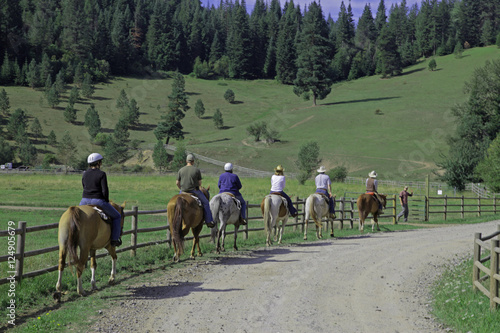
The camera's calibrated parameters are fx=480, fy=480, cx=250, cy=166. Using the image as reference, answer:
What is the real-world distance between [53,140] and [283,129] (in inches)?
1930

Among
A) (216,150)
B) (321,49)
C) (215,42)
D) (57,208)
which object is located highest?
(215,42)

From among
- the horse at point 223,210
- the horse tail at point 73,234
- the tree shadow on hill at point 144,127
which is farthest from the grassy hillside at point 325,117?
the horse tail at point 73,234

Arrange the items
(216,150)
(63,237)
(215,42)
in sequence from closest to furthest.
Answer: (63,237), (216,150), (215,42)

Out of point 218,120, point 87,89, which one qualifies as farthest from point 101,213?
point 87,89

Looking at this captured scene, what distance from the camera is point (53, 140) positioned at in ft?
331

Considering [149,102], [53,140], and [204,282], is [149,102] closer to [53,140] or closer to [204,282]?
[53,140]

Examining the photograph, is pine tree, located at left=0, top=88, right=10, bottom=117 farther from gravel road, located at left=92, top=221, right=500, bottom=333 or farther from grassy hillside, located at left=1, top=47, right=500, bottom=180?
gravel road, located at left=92, top=221, right=500, bottom=333

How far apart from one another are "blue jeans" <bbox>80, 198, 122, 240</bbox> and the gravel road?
1.26 metres

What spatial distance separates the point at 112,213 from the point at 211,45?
195 meters

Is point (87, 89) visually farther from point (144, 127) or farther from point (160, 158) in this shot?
point (160, 158)

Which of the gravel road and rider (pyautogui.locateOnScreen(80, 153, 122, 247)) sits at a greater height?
rider (pyautogui.locateOnScreen(80, 153, 122, 247))

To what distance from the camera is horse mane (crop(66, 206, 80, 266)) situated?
8.66m

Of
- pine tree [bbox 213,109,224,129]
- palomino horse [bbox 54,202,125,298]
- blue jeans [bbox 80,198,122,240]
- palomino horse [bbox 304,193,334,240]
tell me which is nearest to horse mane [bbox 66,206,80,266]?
palomino horse [bbox 54,202,125,298]

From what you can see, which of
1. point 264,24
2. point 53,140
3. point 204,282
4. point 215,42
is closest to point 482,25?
point 264,24
